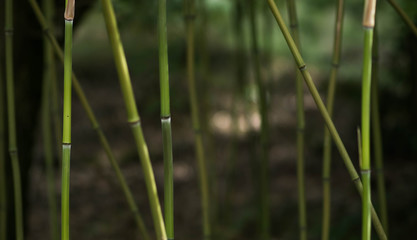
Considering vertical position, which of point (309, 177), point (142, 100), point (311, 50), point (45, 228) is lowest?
point (45, 228)

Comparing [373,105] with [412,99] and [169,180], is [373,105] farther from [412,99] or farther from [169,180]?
[412,99]

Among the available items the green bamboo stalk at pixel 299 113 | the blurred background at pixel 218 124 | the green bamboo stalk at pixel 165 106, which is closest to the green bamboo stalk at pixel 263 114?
the green bamboo stalk at pixel 299 113

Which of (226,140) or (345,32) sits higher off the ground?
(345,32)

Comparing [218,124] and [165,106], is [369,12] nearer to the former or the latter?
[165,106]

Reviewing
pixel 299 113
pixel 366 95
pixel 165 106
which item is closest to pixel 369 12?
pixel 366 95

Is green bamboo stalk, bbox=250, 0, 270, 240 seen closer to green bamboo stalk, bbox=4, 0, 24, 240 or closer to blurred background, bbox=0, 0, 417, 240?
blurred background, bbox=0, 0, 417, 240

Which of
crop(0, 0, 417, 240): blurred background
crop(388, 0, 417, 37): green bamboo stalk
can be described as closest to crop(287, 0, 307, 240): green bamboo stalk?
crop(388, 0, 417, 37): green bamboo stalk

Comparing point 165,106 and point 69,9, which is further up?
point 69,9

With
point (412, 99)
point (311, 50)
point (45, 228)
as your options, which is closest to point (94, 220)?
point (45, 228)
